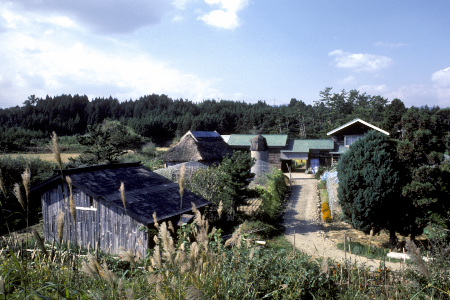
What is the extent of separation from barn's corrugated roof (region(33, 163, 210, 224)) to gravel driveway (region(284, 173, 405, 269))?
162 inches

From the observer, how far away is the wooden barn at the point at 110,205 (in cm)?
984

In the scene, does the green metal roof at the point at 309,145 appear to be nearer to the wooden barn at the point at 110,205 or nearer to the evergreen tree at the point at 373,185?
the evergreen tree at the point at 373,185

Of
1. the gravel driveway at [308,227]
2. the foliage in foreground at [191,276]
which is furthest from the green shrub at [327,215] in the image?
the foliage in foreground at [191,276]

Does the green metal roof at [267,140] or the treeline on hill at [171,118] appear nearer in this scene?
the green metal roof at [267,140]

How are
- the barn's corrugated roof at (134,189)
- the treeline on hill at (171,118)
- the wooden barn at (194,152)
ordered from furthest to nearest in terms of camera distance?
the treeline on hill at (171,118)
the wooden barn at (194,152)
the barn's corrugated roof at (134,189)

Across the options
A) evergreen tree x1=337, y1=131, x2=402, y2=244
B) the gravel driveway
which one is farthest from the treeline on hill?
evergreen tree x1=337, y1=131, x2=402, y2=244

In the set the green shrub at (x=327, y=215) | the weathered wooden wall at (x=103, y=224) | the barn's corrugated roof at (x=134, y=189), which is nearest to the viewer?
the barn's corrugated roof at (x=134, y=189)

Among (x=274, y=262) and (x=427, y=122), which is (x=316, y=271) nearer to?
(x=274, y=262)

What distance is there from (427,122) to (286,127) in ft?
167

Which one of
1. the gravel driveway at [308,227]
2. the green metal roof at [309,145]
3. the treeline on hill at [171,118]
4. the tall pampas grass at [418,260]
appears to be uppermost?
the treeline on hill at [171,118]

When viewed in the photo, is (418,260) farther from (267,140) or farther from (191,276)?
(267,140)

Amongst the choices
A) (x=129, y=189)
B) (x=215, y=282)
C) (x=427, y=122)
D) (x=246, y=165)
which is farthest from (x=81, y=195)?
(x=427, y=122)

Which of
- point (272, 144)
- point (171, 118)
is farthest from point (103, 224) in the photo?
point (171, 118)

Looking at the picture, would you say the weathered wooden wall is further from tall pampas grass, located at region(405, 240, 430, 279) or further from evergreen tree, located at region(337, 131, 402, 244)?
tall pampas grass, located at region(405, 240, 430, 279)
